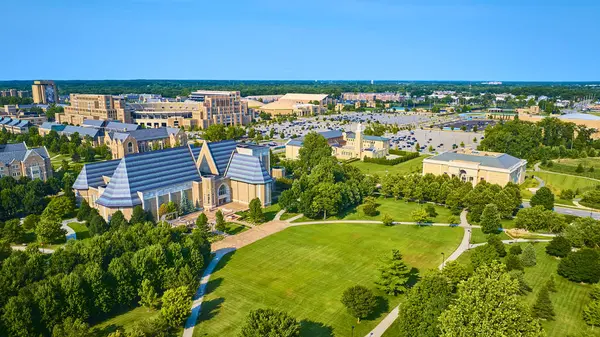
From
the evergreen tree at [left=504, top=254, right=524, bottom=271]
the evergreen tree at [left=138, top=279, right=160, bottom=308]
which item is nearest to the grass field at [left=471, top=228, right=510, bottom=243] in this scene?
the evergreen tree at [left=504, top=254, right=524, bottom=271]

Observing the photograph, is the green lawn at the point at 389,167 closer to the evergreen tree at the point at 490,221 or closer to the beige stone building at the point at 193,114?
the evergreen tree at the point at 490,221

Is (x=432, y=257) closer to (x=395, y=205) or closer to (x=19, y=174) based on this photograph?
(x=395, y=205)

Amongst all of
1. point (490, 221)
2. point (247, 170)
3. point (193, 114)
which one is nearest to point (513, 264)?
point (490, 221)

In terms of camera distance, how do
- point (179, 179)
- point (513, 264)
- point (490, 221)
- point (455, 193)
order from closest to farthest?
point (513, 264)
point (490, 221)
point (455, 193)
point (179, 179)

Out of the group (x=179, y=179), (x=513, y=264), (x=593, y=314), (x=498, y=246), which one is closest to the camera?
(x=593, y=314)

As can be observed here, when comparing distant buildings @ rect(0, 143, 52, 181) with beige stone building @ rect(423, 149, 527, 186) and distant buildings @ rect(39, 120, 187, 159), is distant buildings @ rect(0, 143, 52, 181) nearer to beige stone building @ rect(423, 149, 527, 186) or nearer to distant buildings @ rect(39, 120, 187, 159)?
distant buildings @ rect(39, 120, 187, 159)

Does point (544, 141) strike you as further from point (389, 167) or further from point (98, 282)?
point (98, 282)

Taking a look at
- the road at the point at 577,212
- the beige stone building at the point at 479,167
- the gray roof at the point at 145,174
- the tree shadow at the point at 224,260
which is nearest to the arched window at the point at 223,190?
the gray roof at the point at 145,174
